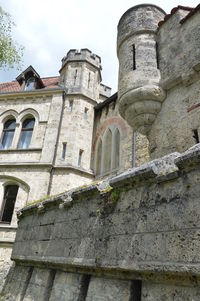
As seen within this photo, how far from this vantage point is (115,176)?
3.35 metres

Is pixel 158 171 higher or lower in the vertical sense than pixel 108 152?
lower

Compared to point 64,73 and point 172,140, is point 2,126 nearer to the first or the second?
point 64,73

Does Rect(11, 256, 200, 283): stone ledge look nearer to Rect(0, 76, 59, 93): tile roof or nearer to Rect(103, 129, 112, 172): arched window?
Rect(103, 129, 112, 172): arched window

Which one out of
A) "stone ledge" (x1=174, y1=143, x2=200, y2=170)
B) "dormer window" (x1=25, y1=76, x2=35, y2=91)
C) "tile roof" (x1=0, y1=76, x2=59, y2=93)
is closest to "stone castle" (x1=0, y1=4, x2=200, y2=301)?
"stone ledge" (x1=174, y1=143, x2=200, y2=170)

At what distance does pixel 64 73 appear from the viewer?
15430 mm

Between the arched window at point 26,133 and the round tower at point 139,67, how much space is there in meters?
7.54

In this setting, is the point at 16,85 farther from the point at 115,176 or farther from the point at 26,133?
the point at 115,176

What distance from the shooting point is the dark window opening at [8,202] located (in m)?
11.1

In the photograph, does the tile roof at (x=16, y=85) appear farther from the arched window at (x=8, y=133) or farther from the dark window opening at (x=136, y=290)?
the dark window opening at (x=136, y=290)

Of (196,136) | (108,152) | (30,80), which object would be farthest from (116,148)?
(30,80)

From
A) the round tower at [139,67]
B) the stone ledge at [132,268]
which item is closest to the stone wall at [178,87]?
the round tower at [139,67]

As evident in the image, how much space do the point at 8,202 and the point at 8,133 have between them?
14.4 feet

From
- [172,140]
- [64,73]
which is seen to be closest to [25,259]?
[172,140]

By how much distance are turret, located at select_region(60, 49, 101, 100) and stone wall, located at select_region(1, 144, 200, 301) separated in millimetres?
11190
